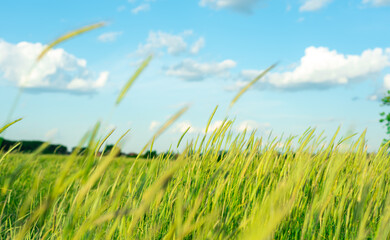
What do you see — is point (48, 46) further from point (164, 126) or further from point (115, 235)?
point (115, 235)

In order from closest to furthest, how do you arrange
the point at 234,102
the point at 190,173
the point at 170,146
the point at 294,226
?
the point at 234,102 → the point at 294,226 → the point at 190,173 → the point at 170,146

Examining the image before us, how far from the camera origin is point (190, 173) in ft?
7.22

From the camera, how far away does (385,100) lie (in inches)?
438

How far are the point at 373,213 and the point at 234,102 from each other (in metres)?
1.45

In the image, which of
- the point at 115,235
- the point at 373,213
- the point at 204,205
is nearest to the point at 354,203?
the point at 373,213

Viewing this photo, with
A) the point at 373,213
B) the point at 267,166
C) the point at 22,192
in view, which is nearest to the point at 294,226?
the point at 267,166

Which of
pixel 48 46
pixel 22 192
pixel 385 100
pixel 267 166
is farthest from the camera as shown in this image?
pixel 385 100

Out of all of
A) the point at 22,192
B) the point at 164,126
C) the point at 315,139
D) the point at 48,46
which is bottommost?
the point at 22,192

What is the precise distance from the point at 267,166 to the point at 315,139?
1.06m

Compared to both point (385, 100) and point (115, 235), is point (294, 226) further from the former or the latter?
point (385, 100)

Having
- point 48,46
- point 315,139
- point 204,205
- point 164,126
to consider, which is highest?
point 315,139

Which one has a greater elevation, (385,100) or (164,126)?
(385,100)

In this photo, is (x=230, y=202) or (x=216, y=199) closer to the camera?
(x=216, y=199)

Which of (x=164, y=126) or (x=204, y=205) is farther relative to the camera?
Result: (x=204, y=205)
